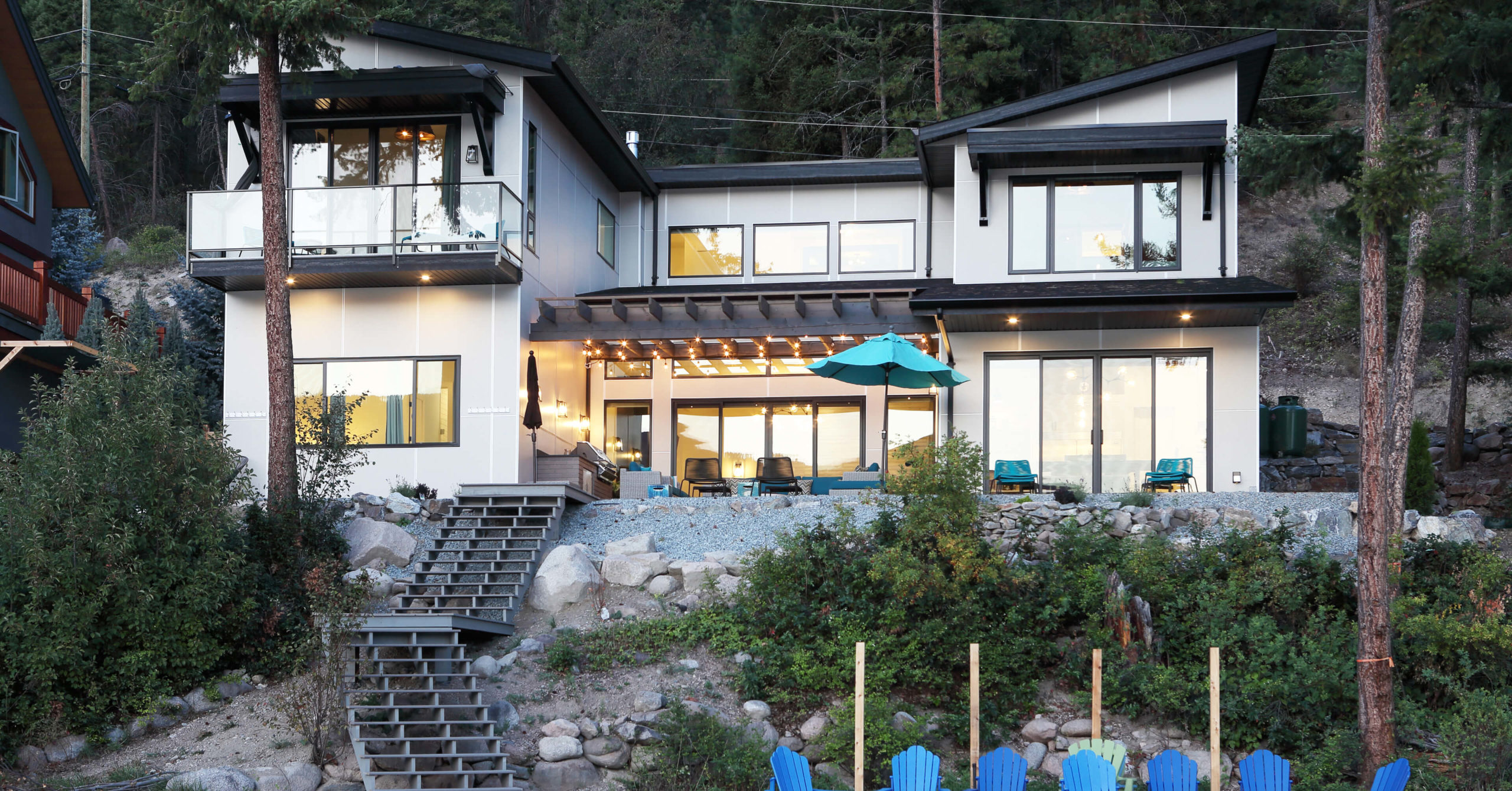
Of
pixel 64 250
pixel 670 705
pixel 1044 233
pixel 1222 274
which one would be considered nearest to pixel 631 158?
pixel 1044 233

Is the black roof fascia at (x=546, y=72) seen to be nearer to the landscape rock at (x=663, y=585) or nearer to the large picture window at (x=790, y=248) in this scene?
the large picture window at (x=790, y=248)

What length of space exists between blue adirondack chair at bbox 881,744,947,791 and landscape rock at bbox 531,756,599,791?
9.49ft

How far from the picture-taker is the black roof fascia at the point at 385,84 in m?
18.2

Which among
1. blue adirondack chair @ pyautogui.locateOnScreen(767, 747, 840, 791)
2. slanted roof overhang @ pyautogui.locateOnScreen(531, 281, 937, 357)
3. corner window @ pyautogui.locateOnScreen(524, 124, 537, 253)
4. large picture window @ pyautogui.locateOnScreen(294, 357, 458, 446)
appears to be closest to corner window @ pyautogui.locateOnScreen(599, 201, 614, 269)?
slanted roof overhang @ pyautogui.locateOnScreen(531, 281, 937, 357)

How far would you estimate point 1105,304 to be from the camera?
59.3 ft

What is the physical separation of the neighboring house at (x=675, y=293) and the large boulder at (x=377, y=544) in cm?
240

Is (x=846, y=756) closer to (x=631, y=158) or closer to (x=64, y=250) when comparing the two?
(x=631, y=158)

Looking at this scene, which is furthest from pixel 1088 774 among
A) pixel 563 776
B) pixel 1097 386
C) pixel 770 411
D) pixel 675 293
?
pixel 770 411

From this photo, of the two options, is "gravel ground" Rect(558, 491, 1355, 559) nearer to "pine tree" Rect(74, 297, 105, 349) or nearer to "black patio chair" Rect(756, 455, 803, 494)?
"black patio chair" Rect(756, 455, 803, 494)

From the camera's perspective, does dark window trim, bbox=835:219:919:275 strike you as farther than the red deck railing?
Yes

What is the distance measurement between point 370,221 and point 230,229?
6.92ft

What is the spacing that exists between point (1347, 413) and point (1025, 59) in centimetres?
1419

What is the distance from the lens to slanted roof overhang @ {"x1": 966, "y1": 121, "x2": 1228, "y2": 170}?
63.1 feet

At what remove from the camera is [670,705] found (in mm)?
12414
